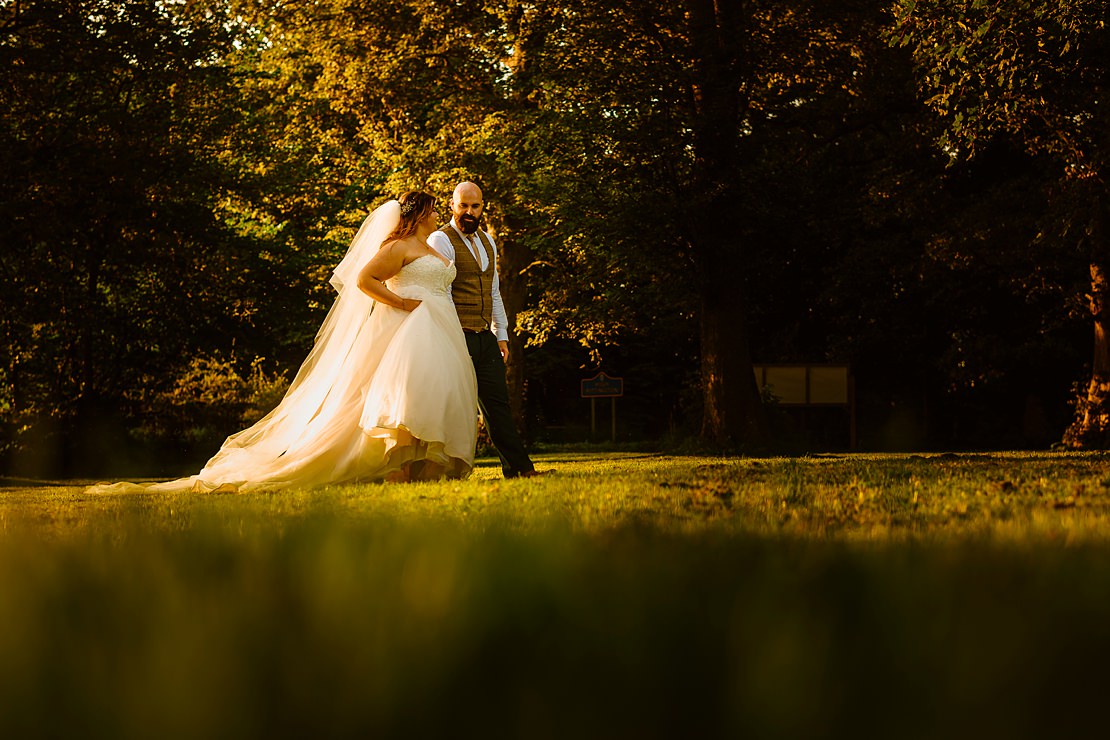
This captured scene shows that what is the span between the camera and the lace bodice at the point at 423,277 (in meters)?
11.9

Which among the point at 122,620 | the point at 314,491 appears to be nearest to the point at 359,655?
the point at 122,620

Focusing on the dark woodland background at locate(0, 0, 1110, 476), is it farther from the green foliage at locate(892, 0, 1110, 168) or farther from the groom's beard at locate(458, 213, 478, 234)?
the groom's beard at locate(458, 213, 478, 234)

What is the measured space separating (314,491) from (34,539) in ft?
14.4

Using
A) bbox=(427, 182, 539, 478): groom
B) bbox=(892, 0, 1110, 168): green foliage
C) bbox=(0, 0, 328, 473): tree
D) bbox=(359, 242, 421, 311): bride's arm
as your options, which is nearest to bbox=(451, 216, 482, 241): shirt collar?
bbox=(427, 182, 539, 478): groom

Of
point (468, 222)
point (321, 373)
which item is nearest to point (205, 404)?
point (321, 373)

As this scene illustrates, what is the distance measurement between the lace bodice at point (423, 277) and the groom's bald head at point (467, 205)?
401 millimetres

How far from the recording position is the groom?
39.1ft

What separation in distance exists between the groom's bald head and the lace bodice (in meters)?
0.40

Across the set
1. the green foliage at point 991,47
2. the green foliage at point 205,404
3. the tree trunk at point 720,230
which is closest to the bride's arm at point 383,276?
the green foliage at point 991,47

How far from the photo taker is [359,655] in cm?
339

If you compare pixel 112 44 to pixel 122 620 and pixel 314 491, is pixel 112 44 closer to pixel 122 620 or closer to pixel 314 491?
pixel 314 491

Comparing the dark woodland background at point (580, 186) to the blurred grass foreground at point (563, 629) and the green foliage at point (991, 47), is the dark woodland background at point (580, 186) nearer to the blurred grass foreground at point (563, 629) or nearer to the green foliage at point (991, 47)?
the green foliage at point (991, 47)

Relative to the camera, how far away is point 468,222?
38.5ft

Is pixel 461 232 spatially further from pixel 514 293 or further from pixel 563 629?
pixel 514 293
